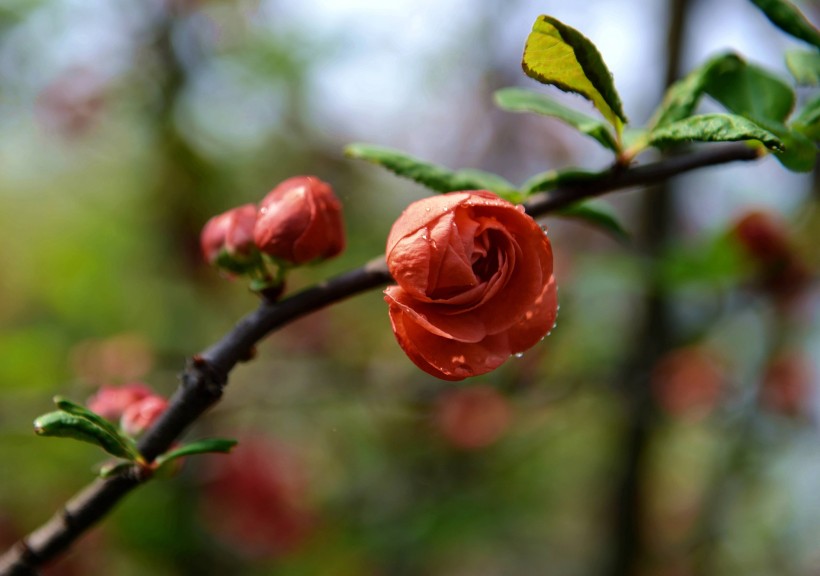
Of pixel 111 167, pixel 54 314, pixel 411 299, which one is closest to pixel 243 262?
pixel 411 299

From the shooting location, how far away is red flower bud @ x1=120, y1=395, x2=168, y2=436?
0.73 meters

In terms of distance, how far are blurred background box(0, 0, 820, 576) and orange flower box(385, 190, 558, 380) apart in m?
1.07

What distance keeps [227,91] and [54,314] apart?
1.05 metres

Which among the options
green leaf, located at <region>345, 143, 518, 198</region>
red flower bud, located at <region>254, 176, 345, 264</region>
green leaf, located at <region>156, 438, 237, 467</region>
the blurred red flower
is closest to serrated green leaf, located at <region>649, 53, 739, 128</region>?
green leaf, located at <region>345, 143, 518, 198</region>

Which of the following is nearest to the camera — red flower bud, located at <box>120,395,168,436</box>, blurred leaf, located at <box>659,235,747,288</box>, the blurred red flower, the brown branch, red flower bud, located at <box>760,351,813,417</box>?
the brown branch

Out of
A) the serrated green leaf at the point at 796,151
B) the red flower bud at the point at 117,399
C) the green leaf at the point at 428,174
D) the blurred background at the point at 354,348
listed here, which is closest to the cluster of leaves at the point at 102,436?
the red flower bud at the point at 117,399

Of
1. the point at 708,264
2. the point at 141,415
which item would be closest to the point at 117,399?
the point at 141,415

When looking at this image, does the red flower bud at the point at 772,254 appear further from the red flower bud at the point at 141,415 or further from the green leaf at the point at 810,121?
the red flower bud at the point at 141,415

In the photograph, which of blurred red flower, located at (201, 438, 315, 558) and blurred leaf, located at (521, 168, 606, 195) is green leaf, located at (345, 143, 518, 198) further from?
blurred red flower, located at (201, 438, 315, 558)

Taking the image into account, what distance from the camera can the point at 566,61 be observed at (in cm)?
56

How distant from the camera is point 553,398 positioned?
2.06 m

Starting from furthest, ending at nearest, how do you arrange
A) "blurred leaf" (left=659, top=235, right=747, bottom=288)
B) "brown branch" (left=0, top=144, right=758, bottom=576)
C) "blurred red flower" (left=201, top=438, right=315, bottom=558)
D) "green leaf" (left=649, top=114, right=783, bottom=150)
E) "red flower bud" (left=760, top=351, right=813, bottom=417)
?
1. "blurred red flower" (left=201, top=438, right=315, bottom=558)
2. "red flower bud" (left=760, top=351, right=813, bottom=417)
3. "blurred leaf" (left=659, top=235, right=747, bottom=288)
4. "brown branch" (left=0, top=144, right=758, bottom=576)
5. "green leaf" (left=649, top=114, right=783, bottom=150)

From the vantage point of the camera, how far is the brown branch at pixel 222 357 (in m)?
0.63

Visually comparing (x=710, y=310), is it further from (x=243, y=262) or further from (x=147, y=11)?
(x=147, y=11)
